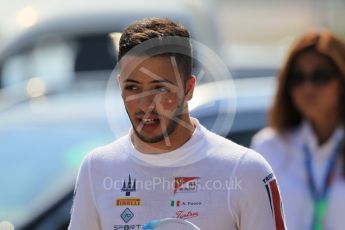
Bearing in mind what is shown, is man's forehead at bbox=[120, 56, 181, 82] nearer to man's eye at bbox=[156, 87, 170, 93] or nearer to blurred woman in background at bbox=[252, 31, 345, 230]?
man's eye at bbox=[156, 87, 170, 93]

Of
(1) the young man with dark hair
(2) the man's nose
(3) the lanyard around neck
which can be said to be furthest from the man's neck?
(3) the lanyard around neck

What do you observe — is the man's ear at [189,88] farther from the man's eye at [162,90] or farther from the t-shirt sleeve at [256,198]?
the t-shirt sleeve at [256,198]

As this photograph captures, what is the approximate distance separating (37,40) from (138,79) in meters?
6.94

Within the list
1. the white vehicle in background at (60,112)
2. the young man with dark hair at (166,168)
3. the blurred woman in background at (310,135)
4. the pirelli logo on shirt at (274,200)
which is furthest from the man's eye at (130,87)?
the blurred woman in background at (310,135)

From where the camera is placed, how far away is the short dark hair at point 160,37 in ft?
12.4

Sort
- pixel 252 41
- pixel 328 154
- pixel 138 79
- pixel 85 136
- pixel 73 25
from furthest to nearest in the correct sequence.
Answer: pixel 252 41 → pixel 73 25 → pixel 85 136 → pixel 328 154 → pixel 138 79

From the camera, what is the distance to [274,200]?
382 centimetres

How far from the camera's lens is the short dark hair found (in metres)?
3.78

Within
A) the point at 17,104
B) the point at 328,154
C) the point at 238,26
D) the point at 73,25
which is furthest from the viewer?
the point at 238,26

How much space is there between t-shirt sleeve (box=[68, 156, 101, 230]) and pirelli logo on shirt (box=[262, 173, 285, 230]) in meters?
0.54

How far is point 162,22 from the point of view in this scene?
3.85 metres

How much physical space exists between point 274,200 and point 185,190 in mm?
283

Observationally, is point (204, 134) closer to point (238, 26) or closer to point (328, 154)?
point (328, 154)

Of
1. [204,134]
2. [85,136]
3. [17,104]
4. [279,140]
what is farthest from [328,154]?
[17,104]
